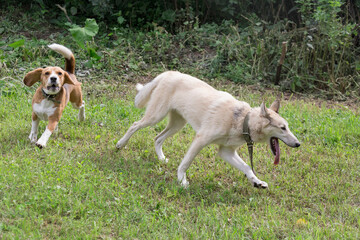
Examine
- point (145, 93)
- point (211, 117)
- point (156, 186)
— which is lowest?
point (156, 186)

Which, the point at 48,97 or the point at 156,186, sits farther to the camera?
the point at 48,97

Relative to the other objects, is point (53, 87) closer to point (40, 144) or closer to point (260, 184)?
point (40, 144)

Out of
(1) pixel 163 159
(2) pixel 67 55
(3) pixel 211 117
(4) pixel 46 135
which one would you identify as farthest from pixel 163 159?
(2) pixel 67 55

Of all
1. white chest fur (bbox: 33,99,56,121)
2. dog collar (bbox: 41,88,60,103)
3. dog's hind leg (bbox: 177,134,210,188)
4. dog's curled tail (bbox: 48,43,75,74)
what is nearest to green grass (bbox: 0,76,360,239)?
dog's hind leg (bbox: 177,134,210,188)

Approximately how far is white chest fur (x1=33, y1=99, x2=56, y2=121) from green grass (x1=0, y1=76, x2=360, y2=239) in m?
0.42

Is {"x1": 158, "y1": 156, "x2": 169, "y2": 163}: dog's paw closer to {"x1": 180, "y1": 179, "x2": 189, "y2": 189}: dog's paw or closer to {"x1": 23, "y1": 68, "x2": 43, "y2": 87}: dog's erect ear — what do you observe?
{"x1": 180, "y1": 179, "x2": 189, "y2": 189}: dog's paw

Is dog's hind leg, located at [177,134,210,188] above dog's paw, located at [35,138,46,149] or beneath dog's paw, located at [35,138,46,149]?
above

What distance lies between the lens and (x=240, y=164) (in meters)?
5.43

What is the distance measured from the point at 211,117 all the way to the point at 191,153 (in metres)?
0.46

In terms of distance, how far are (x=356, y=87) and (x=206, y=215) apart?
5.91m

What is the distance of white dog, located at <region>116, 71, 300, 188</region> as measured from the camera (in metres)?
5.10

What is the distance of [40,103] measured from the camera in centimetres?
587

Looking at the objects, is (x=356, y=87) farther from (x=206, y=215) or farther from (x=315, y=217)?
(x=206, y=215)

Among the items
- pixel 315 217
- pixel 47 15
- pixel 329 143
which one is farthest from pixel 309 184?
pixel 47 15
